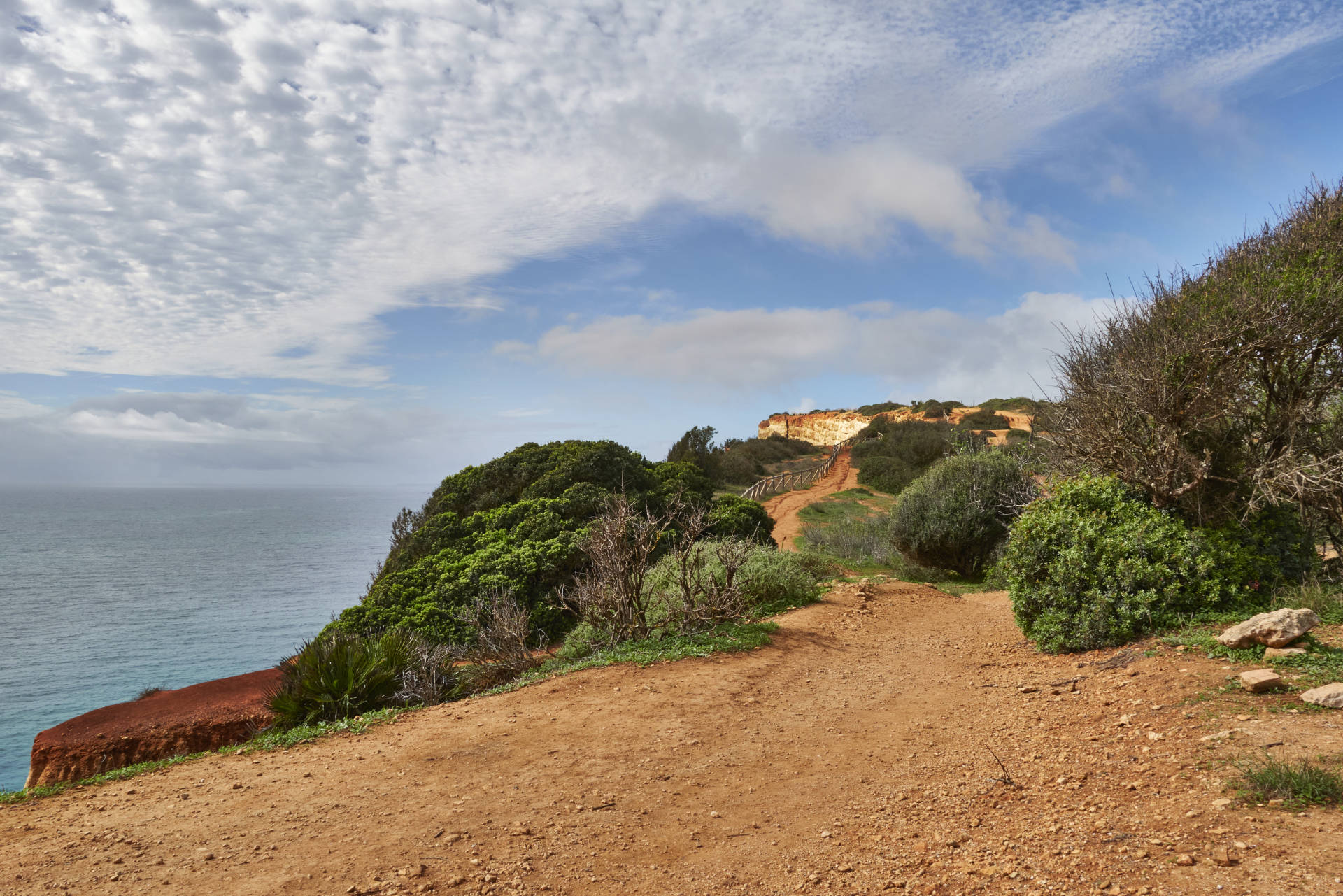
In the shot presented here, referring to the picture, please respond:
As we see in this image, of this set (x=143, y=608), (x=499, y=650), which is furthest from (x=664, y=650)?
(x=143, y=608)

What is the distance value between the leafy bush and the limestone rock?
8.28m

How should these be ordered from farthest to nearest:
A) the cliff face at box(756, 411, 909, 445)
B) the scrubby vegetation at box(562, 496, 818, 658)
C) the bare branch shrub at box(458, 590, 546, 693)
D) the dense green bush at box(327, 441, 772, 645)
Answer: the cliff face at box(756, 411, 909, 445) → the dense green bush at box(327, 441, 772, 645) → the bare branch shrub at box(458, 590, 546, 693) → the scrubby vegetation at box(562, 496, 818, 658)

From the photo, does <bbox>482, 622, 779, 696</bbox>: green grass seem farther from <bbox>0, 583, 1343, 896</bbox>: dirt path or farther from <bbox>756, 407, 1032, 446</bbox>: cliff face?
<bbox>756, 407, 1032, 446</bbox>: cliff face

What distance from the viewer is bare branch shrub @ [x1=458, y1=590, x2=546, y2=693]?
34.2ft

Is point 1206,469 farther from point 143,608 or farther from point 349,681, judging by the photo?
point 143,608

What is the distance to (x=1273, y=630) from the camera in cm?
638

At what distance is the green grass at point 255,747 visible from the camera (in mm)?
6469

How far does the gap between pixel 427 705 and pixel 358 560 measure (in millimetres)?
35997

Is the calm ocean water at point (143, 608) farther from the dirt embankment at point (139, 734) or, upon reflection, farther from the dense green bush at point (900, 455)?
the dense green bush at point (900, 455)

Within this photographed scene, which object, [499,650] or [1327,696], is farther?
[499,650]

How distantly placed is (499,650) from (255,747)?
3.85 meters

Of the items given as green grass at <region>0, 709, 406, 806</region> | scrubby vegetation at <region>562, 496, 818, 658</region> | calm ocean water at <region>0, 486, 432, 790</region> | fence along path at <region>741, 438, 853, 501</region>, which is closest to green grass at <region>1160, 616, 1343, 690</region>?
scrubby vegetation at <region>562, 496, 818, 658</region>

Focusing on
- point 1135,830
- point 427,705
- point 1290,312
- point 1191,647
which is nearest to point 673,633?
point 427,705

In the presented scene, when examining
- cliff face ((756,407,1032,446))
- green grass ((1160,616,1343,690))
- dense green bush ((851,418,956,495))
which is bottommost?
green grass ((1160,616,1343,690))
